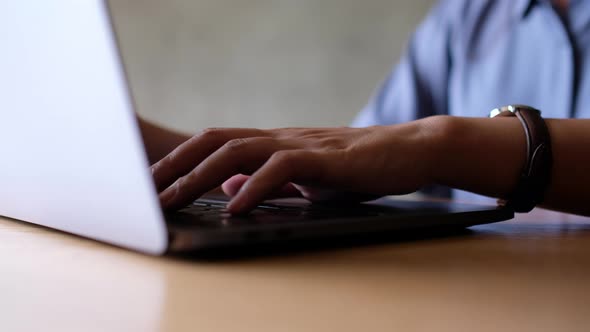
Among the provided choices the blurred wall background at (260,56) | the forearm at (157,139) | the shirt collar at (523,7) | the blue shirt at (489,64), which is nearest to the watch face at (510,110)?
the forearm at (157,139)

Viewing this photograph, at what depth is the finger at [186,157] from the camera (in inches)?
19.5

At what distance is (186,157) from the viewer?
50 centimetres

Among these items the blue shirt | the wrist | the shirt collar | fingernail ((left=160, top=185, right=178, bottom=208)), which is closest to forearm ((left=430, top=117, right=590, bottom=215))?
the wrist

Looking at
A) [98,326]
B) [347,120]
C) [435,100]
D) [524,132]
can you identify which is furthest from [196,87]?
[98,326]

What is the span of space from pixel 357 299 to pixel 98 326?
110 millimetres

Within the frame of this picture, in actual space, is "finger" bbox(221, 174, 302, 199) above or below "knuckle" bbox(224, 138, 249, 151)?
below

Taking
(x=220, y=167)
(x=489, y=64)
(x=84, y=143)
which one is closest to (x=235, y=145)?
(x=220, y=167)

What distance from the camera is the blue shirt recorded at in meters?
1.25

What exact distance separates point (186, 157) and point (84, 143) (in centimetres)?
24

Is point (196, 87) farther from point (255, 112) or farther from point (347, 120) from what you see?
point (347, 120)

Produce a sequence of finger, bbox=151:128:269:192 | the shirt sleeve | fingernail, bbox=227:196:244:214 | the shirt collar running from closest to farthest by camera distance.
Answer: fingernail, bbox=227:196:244:214
finger, bbox=151:128:269:192
the shirt collar
the shirt sleeve

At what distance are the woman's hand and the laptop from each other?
62mm

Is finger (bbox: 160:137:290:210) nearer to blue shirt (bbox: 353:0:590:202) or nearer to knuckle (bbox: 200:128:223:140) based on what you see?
knuckle (bbox: 200:128:223:140)

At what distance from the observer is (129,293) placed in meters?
0.24
